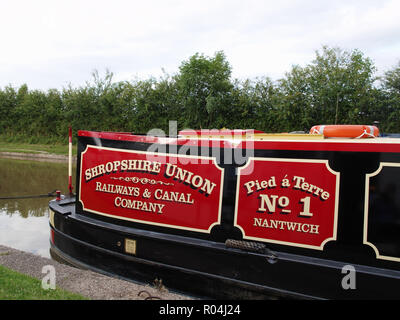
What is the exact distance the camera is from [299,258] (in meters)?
3.34

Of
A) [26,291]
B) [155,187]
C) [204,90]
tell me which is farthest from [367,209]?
[204,90]

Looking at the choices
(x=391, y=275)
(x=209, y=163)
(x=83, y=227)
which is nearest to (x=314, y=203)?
(x=391, y=275)

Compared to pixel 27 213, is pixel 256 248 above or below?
above

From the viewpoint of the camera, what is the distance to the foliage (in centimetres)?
1761

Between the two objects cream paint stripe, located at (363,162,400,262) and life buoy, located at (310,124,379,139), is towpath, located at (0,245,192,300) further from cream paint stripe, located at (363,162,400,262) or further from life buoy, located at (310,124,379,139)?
life buoy, located at (310,124,379,139)

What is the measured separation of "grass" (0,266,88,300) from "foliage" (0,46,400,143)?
1216 cm

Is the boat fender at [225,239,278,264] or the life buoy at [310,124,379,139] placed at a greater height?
the life buoy at [310,124,379,139]

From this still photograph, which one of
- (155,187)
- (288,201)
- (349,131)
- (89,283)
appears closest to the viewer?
(288,201)

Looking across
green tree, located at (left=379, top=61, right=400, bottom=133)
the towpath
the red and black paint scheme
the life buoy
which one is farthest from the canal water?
green tree, located at (left=379, top=61, right=400, bottom=133)

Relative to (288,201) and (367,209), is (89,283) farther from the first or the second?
(367,209)

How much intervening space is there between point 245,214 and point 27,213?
264 inches

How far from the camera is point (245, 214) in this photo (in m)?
3.66

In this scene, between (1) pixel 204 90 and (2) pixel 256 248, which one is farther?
(1) pixel 204 90
